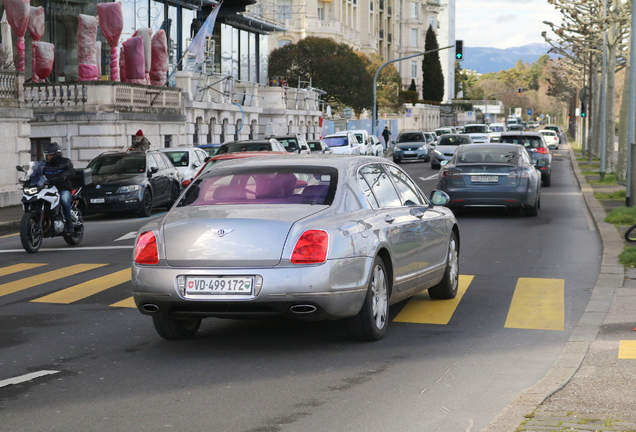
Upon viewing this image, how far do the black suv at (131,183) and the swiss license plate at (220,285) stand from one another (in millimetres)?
14977

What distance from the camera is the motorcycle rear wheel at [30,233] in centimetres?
1491

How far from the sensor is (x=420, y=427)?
545 cm

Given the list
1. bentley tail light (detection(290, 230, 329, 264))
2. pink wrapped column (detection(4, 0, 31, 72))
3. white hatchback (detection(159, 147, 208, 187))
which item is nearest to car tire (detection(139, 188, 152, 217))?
white hatchback (detection(159, 147, 208, 187))

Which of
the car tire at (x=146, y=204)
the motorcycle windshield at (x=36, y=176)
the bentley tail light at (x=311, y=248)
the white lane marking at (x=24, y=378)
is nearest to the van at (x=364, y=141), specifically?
the car tire at (x=146, y=204)

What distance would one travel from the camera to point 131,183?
22.1m

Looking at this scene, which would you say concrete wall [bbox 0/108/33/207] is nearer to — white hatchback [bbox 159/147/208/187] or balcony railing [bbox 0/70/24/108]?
balcony railing [bbox 0/70/24/108]

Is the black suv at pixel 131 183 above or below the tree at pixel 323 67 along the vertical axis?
below

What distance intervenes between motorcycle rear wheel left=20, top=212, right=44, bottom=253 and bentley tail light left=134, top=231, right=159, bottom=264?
26.1 feet

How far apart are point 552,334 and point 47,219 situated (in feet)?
31.6

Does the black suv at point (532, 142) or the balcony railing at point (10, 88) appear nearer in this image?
the balcony railing at point (10, 88)

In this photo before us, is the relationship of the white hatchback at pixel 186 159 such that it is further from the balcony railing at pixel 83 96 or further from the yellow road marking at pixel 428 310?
the yellow road marking at pixel 428 310

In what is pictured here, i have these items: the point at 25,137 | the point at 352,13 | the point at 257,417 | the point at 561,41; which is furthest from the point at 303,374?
the point at 352,13

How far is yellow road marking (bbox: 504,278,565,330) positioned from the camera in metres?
8.80

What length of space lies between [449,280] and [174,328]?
324cm
